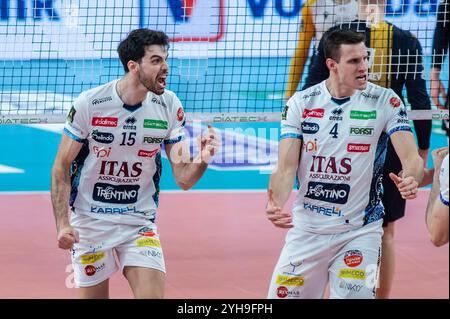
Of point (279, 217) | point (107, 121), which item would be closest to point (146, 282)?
point (279, 217)

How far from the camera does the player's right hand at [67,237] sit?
6.81m

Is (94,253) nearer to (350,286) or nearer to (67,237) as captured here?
(67,237)

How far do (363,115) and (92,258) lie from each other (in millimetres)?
2075

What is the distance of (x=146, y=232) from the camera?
7230mm

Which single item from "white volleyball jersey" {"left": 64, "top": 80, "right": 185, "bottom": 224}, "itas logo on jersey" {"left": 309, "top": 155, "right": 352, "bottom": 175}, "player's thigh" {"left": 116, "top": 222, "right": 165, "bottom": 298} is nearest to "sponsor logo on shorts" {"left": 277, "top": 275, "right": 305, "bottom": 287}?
"itas logo on jersey" {"left": 309, "top": 155, "right": 352, "bottom": 175}

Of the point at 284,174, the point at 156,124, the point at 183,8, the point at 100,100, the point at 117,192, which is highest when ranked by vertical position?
the point at 183,8

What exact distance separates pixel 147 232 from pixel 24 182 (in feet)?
20.1

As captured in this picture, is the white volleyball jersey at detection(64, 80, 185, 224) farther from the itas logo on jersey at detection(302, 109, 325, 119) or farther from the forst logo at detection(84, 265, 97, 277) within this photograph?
the itas logo on jersey at detection(302, 109, 325, 119)

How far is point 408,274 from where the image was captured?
31.7 ft

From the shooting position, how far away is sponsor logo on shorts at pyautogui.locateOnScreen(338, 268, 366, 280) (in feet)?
22.2

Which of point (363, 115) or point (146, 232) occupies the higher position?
point (363, 115)

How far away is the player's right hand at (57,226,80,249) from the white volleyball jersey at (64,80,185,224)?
388 mm

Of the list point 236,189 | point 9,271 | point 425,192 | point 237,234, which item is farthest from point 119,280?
point 425,192

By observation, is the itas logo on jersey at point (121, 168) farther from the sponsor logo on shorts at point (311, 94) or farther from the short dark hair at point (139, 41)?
the sponsor logo on shorts at point (311, 94)
